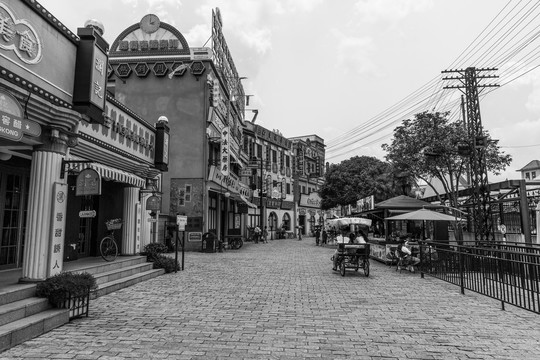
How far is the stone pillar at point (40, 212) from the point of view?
21.1ft

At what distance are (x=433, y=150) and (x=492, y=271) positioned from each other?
12375 mm

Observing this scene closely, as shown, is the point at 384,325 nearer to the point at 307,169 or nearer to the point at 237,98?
the point at 237,98

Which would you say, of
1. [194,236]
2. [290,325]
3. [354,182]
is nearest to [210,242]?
[194,236]

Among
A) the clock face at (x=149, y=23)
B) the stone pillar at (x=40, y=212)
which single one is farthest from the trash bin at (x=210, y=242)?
the stone pillar at (x=40, y=212)

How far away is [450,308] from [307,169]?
42775 mm

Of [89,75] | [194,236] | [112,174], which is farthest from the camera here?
[194,236]

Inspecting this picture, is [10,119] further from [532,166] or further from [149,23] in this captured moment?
[532,166]

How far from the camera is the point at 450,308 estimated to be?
734 centimetres

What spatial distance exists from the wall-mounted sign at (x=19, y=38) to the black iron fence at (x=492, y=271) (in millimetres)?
9211

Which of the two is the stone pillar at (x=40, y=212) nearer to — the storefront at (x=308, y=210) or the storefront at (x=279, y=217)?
the storefront at (x=279, y=217)

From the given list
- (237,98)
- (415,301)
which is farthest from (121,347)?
(237,98)

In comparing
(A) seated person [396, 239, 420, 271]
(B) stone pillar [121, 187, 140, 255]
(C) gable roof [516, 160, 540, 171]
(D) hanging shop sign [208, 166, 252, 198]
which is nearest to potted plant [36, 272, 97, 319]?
(B) stone pillar [121, 187, 140, 255]

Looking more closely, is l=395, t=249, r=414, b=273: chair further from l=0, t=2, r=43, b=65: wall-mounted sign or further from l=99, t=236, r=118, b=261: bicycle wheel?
l=0, t=2, r=43, b=65: wall-mounted sign

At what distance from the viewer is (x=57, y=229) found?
6820 millimetres
